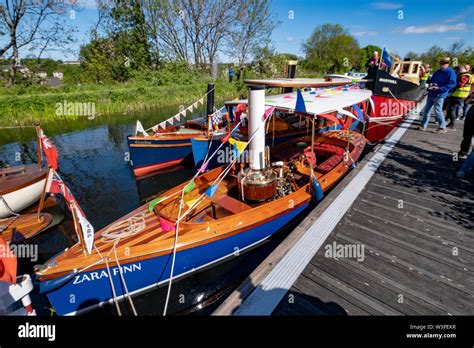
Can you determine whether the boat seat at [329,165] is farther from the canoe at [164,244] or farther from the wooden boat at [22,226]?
the wooden boat at [22,226]

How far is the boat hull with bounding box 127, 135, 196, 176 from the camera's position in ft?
35.4

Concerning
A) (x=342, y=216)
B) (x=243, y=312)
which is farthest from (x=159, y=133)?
(x=243, y=312)

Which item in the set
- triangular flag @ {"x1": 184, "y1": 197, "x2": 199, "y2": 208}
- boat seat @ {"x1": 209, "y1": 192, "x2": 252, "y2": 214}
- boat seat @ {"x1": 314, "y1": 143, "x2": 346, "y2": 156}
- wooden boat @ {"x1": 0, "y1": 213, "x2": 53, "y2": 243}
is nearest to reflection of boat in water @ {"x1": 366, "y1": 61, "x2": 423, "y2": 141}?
boat seat @ {"x1": 314, "y1": 143, "x2": 346, "y2": 156}

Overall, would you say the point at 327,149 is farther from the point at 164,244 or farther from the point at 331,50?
the point at 331,50

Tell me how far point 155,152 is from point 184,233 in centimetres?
719

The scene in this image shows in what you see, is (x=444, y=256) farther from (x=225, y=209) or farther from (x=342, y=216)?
(x=225, y=209)

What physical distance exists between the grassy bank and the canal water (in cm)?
92

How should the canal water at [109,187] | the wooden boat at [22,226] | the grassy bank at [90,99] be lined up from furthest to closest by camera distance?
the grassy bank at [90,99]
the wooden boat at [22,226]
the canal water at [109,187]

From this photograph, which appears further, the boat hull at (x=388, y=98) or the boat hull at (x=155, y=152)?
the boat hull at (x=388, y=98)

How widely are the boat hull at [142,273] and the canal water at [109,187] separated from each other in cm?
37

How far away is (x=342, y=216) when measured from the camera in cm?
454

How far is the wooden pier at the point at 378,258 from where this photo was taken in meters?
2.94

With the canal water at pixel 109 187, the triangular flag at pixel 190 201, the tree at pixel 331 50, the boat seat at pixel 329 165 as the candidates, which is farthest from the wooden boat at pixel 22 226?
the tree at pixel 331 50

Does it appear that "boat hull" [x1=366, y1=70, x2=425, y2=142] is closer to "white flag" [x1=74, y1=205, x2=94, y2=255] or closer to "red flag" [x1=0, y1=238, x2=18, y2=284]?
"white flag" [x1=74, y1=205, x2=94, y2=255]
